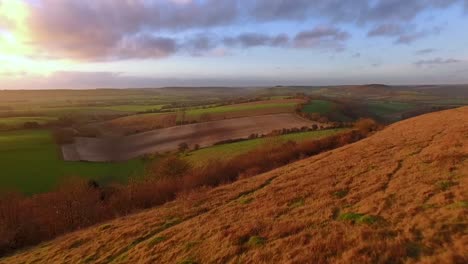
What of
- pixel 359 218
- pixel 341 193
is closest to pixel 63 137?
pixel 341 193

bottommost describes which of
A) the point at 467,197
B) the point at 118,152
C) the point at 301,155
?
the point at 118,152

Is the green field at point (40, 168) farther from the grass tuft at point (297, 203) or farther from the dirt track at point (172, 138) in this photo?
the grass tuft at point (297, 203)

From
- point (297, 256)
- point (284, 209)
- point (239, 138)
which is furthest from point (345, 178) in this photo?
point (239, 138)

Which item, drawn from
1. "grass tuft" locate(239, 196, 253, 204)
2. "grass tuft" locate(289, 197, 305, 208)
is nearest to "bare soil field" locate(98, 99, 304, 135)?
"grass tuft" locate(239, 196, 253, 204)

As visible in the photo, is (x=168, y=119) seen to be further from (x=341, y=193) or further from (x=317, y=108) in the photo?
(x=341, y=193)

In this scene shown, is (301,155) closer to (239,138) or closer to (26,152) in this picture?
(239,138)

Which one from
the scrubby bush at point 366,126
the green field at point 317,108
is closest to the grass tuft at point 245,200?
the scrubby bush at point 366,126

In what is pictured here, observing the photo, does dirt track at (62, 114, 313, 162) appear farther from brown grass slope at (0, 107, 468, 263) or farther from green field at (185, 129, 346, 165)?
brown grass slope at (0, 107, 468, 263)
